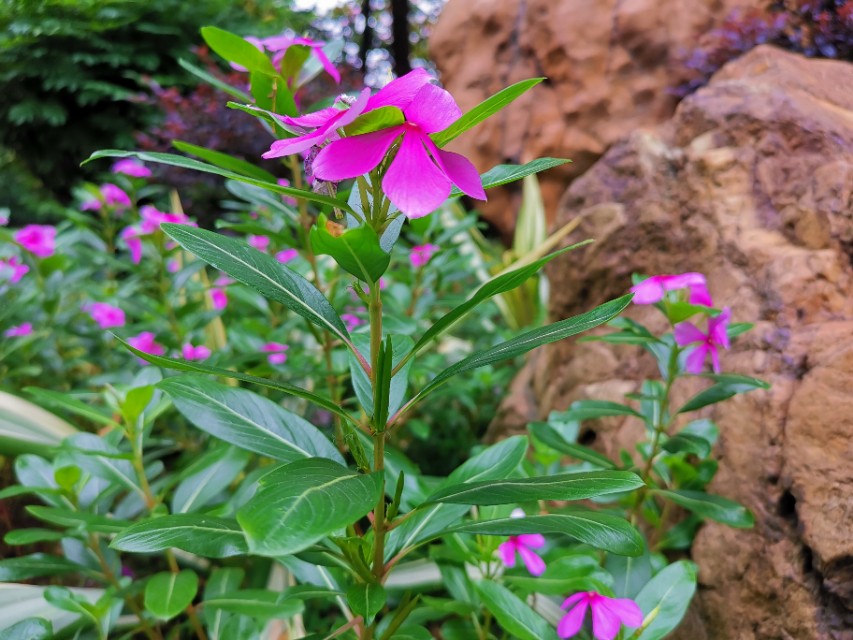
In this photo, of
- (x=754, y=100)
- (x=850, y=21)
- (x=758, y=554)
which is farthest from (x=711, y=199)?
(x=850, y=21)

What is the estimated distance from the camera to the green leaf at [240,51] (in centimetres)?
92

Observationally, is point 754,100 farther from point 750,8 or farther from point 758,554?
point 750,8

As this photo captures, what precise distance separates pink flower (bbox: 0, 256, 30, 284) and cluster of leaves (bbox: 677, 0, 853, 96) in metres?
3.68

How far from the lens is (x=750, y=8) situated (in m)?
3.73

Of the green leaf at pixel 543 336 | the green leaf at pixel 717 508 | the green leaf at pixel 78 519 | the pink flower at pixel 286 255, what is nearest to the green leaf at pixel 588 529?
the green leaf at pixel 543 336

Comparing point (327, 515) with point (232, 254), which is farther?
point (232, 254)

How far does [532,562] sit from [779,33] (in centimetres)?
347

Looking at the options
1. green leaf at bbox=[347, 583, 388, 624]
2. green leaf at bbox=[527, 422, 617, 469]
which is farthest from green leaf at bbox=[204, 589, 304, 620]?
green leaf at bbox=[527, 422, 617, 469]

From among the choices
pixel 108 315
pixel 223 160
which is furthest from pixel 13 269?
pixel 223 160

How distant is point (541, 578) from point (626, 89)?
4207 mm

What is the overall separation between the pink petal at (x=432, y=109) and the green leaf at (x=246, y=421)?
0.43 meters

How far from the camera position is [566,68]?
451 centimetres

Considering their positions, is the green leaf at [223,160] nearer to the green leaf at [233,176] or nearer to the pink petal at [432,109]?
Result: the green leaf at [233,176]

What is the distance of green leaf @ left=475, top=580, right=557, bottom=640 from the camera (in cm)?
84
